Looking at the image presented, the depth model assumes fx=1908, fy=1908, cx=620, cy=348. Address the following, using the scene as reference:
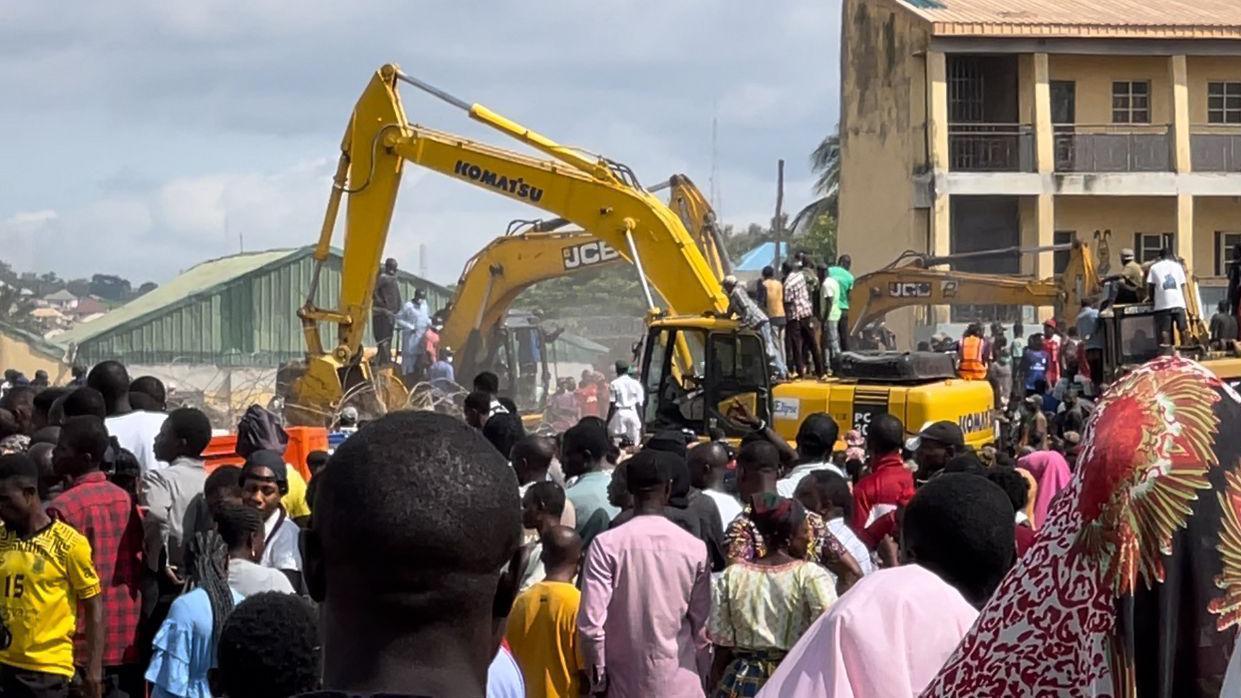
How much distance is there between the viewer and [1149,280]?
17766 millimetres

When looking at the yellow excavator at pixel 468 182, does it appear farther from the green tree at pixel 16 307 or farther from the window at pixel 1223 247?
the green tree at pixel 16 307

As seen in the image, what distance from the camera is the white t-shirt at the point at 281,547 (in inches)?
285

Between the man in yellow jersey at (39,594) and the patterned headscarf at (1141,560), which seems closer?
the patterned headscarf at (1141,560)

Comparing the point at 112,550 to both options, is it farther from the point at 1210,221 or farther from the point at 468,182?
the point at 1210,221

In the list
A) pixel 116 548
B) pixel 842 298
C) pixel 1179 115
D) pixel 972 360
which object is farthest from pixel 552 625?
pixel 1179 115

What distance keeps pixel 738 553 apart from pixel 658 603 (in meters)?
0.47

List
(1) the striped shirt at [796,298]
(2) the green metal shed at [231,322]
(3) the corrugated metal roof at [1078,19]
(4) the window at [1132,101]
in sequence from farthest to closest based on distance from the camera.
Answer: (2) the green metal shed at [231,322]
(4) the window at [1132,101]
(3) the corrugated metal roof at [1078,19]
(1) the striped shirt at [796,298]

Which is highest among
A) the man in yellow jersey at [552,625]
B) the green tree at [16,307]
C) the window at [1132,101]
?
the window at [1132,101]

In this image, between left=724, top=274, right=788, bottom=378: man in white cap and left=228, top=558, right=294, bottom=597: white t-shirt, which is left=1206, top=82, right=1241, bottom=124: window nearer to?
left=724, top=274, right=788, bottom=378: man in white cap

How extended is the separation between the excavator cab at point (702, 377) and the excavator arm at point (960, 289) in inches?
460

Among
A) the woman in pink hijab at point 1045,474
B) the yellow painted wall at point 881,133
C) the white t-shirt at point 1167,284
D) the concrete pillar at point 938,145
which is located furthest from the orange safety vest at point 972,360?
the woman in pink hijab at point 1045,474

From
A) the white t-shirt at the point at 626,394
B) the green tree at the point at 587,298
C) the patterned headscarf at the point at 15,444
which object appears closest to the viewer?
the patterned headscarf at the point at 15,444

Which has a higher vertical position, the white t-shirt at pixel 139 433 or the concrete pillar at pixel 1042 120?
the concrete pillar at pixel 1042 120

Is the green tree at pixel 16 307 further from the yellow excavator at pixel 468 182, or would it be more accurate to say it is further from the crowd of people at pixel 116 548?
the crowd of people at pixel 116 548
